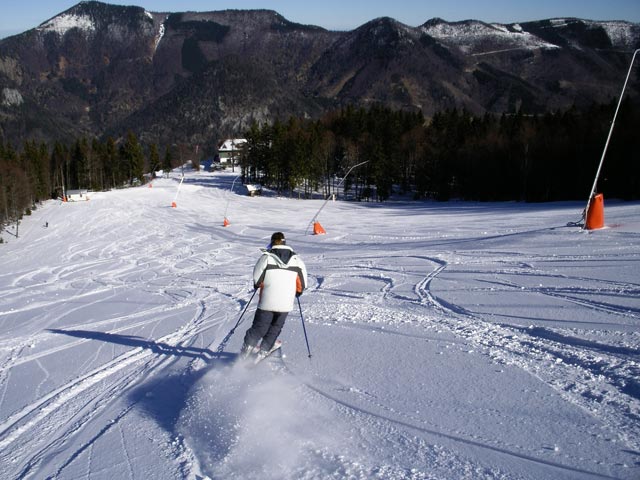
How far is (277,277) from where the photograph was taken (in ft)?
19.7

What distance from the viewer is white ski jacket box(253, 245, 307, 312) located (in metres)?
5.98

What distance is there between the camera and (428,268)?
1291 centimetres

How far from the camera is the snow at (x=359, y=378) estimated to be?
13.0 feet

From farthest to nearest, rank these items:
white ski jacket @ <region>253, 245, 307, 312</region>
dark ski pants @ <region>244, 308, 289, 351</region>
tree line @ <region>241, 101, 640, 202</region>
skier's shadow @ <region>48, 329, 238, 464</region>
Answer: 1. tree line @ <region>241, 101, 640, 202</region>
2. dark ski pants @ <region>244, 308, 289, 351</region>
3. white ski jacket @ <region>253, 245, 307, 312</region>
4. skier's shadow @ <region>48, 329, 238, 464</region>

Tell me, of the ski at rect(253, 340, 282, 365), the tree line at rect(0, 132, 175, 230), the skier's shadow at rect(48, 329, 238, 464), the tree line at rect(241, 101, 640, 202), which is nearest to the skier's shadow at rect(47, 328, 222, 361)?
the skier's shadow at rect(48, 329, 238, 464)

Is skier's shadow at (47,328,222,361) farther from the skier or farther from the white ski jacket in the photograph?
the white ski jacket

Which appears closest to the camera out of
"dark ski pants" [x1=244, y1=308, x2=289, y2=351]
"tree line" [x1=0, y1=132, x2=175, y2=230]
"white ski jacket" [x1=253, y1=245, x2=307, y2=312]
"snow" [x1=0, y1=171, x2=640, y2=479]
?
"snow" [x1=0, y1=171, x2=640, y2=479]

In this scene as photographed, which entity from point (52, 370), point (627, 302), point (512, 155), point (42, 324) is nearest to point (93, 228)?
point (42, 324)

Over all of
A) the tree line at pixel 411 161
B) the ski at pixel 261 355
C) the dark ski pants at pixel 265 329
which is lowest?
the ski at pixel 261 355

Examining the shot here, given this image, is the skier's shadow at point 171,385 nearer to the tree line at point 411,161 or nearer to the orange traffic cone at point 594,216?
the orange traffic cone at point 594,216

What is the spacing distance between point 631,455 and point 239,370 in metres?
4.09

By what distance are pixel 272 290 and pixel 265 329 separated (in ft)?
1.77

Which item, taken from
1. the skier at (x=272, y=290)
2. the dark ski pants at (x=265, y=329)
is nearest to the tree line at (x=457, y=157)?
the skier at (x=272, y=290)

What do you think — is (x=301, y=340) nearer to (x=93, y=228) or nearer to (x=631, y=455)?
(x=631, y=455)
